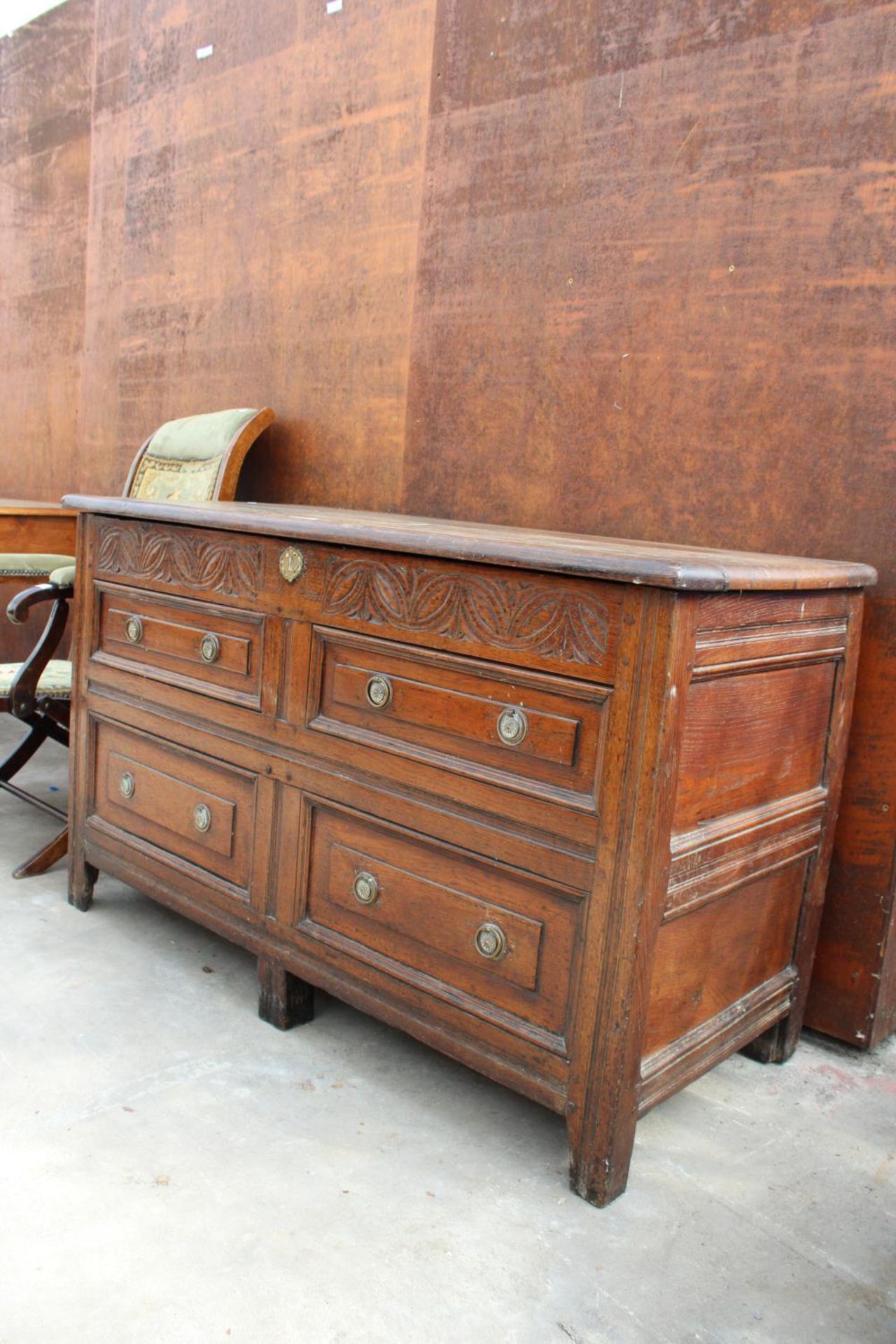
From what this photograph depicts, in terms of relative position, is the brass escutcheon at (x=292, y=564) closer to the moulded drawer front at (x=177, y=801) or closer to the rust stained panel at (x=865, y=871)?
the moulded drawer front at (x=177, y=801)

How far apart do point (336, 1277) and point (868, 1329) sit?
2.51 ft

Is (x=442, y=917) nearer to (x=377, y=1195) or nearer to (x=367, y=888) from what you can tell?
(x=367, y=888)

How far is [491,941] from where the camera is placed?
1.89m

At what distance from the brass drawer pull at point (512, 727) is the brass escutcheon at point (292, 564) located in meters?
0.58

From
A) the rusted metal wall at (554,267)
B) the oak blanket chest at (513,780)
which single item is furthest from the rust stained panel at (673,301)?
the oak blanket chest at (513,780)

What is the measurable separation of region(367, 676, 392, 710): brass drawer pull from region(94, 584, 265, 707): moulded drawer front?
0.35m

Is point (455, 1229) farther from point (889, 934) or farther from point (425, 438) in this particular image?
point (425, 438)

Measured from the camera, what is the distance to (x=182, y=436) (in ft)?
11.6

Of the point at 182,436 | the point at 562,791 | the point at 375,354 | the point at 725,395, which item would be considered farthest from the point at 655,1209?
the point at 182,436

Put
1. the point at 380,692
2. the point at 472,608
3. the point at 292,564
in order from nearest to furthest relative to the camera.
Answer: the point at 472,608, the point at 380,692, the point at 292,564

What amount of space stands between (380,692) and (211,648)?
54cm

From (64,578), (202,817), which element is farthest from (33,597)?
(202,817)

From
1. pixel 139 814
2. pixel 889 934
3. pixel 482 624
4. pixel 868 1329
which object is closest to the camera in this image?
pixel 868 1329

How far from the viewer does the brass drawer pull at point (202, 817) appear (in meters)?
2.43
